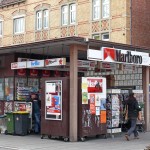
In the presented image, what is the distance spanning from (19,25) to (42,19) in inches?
141

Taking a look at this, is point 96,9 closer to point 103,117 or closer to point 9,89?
point 9,89

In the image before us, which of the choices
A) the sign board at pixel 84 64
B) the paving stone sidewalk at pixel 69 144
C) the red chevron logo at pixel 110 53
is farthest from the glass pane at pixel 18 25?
the red chevron logo at pixel 110 53

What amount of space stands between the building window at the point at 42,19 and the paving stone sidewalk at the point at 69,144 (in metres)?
20.7

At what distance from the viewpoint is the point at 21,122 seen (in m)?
18.3

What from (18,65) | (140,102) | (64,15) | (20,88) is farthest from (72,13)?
(18,65)

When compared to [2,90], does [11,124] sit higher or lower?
lower

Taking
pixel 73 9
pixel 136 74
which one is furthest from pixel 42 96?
pixel 73 9

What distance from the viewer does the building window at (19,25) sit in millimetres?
39750

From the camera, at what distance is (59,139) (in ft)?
55.8

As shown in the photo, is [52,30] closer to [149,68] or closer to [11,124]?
[149,68]

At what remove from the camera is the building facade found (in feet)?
102

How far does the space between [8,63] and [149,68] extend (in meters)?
7.11

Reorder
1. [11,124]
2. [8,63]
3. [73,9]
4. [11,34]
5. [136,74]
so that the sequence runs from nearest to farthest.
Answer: [11,124]
[8,63]
[136,74]
[73,9]
[11,34]

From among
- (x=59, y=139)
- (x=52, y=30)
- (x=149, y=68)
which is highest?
(x=52, y=30)
